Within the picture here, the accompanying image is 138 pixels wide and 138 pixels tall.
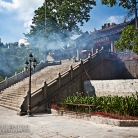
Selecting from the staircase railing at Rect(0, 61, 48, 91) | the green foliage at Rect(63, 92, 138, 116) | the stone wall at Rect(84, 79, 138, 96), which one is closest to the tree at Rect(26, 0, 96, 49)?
the staircase railing at Rect(0, 61, 48, 91)

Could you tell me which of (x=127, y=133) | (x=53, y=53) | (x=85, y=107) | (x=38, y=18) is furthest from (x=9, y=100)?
(x=38, y=18)

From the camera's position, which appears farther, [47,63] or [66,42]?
[66,42]

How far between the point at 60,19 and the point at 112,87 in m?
21.0

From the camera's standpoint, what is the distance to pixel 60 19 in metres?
32.1

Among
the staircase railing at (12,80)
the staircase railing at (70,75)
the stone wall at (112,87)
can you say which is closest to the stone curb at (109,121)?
the staircase railing at (70,75)

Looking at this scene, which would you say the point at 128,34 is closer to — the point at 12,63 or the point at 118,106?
the point at 118,106

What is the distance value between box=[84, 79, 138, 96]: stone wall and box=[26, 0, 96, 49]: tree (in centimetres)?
Result: 1672

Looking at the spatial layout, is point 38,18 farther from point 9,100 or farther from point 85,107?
point 85,107

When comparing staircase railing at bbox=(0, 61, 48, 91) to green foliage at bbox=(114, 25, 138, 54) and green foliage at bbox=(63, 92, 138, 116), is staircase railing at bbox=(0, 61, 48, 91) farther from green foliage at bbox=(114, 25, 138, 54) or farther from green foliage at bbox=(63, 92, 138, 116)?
green foliage at bbox=(114, 25, 138, 54)

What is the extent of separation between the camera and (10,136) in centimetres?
684

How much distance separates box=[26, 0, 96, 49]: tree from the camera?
30655 mm

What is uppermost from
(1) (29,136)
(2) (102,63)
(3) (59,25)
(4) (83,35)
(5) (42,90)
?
(3) (59,25)

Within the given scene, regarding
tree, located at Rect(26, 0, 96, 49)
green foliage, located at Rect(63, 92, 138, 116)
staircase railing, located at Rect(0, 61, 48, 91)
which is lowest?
green foliage, located at Rect(63, 92, 138, 116)

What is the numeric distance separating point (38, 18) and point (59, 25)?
4.59m
